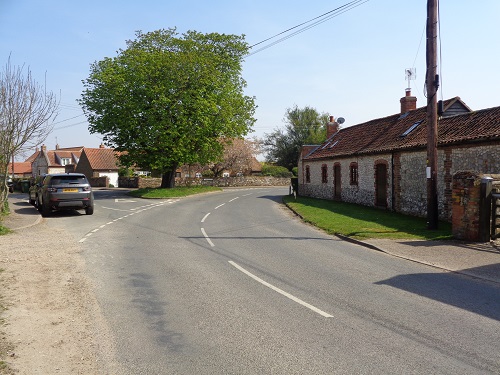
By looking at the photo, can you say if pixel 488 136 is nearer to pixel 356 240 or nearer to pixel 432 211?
pixel 432 211


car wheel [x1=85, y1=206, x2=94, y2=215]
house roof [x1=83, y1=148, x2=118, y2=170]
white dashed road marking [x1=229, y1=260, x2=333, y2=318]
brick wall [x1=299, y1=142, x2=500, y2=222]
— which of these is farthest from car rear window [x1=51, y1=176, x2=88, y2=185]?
house roof [x1=83, y1=148, x2=118, y2=170]

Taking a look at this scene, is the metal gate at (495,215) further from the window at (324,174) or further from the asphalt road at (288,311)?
the window at (324,174)

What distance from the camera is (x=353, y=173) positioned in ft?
87.9

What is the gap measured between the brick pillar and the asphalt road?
3.16m

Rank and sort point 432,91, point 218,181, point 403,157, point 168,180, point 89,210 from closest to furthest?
point 432,91, point 89,210, point 403,157, point 168,180, point 218,181

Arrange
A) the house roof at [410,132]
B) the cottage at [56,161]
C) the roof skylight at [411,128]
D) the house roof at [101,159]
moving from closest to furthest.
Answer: the house roof at [410,132], the roof skylight at [411,128], the house roof at [101,159], the cottage at [56,161]

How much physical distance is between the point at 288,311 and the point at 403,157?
1606 centimetres

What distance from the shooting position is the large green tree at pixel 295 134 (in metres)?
67.3

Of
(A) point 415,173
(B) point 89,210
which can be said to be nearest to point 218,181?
(B) point 89,210

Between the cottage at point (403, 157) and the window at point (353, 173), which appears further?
the window at point (353, 173)

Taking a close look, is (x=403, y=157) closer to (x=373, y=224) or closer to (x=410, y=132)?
(x=410, y=132)

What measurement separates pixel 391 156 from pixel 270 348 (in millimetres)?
18347

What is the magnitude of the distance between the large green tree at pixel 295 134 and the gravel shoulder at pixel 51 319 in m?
59.3

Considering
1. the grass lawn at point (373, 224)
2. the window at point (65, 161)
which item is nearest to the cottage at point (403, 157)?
the grass lawn at point (373, 224)
